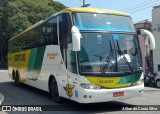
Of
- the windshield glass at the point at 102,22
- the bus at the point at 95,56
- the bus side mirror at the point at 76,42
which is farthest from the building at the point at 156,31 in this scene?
the bus side mirror at the point at 76,42

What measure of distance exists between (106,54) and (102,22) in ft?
3.94

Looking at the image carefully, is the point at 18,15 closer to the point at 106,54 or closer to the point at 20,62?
the point at 20,62

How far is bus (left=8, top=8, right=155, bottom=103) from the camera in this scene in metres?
10.1

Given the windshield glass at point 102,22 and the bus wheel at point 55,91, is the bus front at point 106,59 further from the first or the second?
the bus wheel at point 55,91

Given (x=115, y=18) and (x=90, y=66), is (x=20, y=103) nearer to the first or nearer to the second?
(x=90, y=66)

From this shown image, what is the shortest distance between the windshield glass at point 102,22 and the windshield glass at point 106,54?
0.26 meters

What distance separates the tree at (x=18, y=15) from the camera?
2168 inches

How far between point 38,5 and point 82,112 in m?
50.0

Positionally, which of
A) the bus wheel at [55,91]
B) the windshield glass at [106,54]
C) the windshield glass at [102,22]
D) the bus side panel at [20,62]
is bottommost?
the bus wheel at [55,91]

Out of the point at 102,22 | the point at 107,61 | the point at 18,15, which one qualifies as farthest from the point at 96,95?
the point at 18,15

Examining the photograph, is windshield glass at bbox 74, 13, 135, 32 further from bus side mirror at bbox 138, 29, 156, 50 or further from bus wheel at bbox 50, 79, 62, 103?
bus wheel at bbox 50, 79, 62, 103

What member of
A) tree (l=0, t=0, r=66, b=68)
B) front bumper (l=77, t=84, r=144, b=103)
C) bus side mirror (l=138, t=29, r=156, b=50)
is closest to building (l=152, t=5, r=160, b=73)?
bus side mirror (l=138, t=29, r=156, b=50)

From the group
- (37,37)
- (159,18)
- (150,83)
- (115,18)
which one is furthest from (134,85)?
Result: (159,18)

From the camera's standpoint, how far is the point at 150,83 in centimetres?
2130
